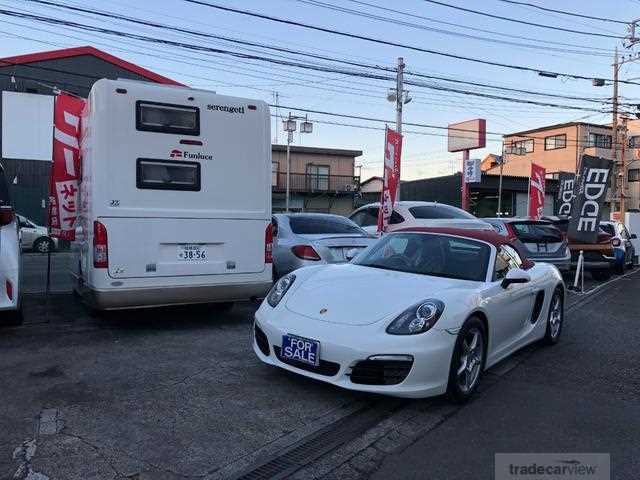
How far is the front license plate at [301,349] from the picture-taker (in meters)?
4.21

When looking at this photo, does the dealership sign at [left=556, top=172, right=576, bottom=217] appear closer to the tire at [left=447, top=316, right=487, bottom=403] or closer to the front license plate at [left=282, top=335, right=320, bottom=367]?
the tire at [left=447, top=316, right=487, bottom=403]

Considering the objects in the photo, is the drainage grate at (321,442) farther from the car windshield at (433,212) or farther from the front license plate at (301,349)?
the car windshield at (433,212)

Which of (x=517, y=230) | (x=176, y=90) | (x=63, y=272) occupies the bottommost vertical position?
(x=63, y=272)

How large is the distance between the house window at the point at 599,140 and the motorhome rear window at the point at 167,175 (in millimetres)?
50490

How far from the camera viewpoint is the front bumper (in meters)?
4.04

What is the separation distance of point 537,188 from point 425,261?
15.0 m

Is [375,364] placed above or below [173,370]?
above

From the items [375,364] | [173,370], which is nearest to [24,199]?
[173,370]

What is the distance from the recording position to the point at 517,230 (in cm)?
1158

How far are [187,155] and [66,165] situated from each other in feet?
5.71

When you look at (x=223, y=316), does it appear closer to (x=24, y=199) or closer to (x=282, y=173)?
(x=24, y=199)

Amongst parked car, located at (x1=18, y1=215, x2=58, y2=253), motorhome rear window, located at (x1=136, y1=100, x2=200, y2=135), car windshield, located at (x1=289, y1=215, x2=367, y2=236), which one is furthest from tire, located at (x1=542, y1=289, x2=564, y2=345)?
parked car, located at (x1=18, y1=215, x2=58, y2=253)

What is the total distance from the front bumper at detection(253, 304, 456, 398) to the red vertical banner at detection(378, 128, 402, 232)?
7553 mm

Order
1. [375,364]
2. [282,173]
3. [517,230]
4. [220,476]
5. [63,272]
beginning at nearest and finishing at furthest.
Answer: [220,476]
[375,364]
[517,230]
[63,272]
[282,173]
